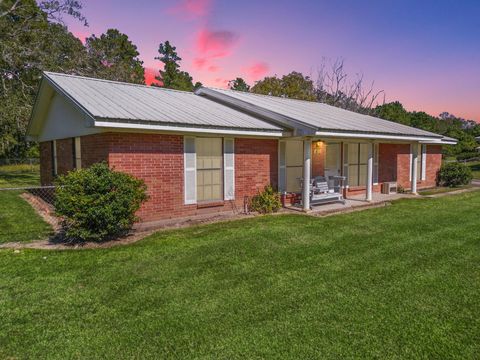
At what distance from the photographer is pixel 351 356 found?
3.24 meters

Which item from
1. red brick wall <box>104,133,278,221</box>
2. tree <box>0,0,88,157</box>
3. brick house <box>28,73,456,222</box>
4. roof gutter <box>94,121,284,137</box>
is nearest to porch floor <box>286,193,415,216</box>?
brick house <box>28,73,456,222</box>

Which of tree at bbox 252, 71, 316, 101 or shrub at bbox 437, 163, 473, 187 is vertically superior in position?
tree at bbox 252, 71, 316, 101

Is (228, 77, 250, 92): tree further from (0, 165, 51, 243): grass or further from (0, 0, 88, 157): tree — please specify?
(0, 165, 51, 243): grass

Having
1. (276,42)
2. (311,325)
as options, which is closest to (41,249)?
(311,325)

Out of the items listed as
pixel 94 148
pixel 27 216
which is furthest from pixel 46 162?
pixel 94 148

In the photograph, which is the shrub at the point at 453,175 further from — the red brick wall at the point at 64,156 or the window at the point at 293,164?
the red brick wall at the point at 64,156

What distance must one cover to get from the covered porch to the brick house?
49 millimetres

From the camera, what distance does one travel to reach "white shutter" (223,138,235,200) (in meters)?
9.96

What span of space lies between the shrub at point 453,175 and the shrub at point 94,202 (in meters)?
17.3

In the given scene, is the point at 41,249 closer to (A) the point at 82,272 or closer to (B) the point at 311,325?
(A) the point at 82,272

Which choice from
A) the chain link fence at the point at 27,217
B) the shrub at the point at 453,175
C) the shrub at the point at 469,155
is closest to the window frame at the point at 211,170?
the chain link fence at the point at 27,217

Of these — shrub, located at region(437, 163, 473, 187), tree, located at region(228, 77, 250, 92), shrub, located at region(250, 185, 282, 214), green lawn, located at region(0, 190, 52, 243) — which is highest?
tree, located at region(228, 77, 250, 92)

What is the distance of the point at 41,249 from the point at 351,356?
19.9 ft

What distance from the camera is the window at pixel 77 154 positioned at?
34.4ft
